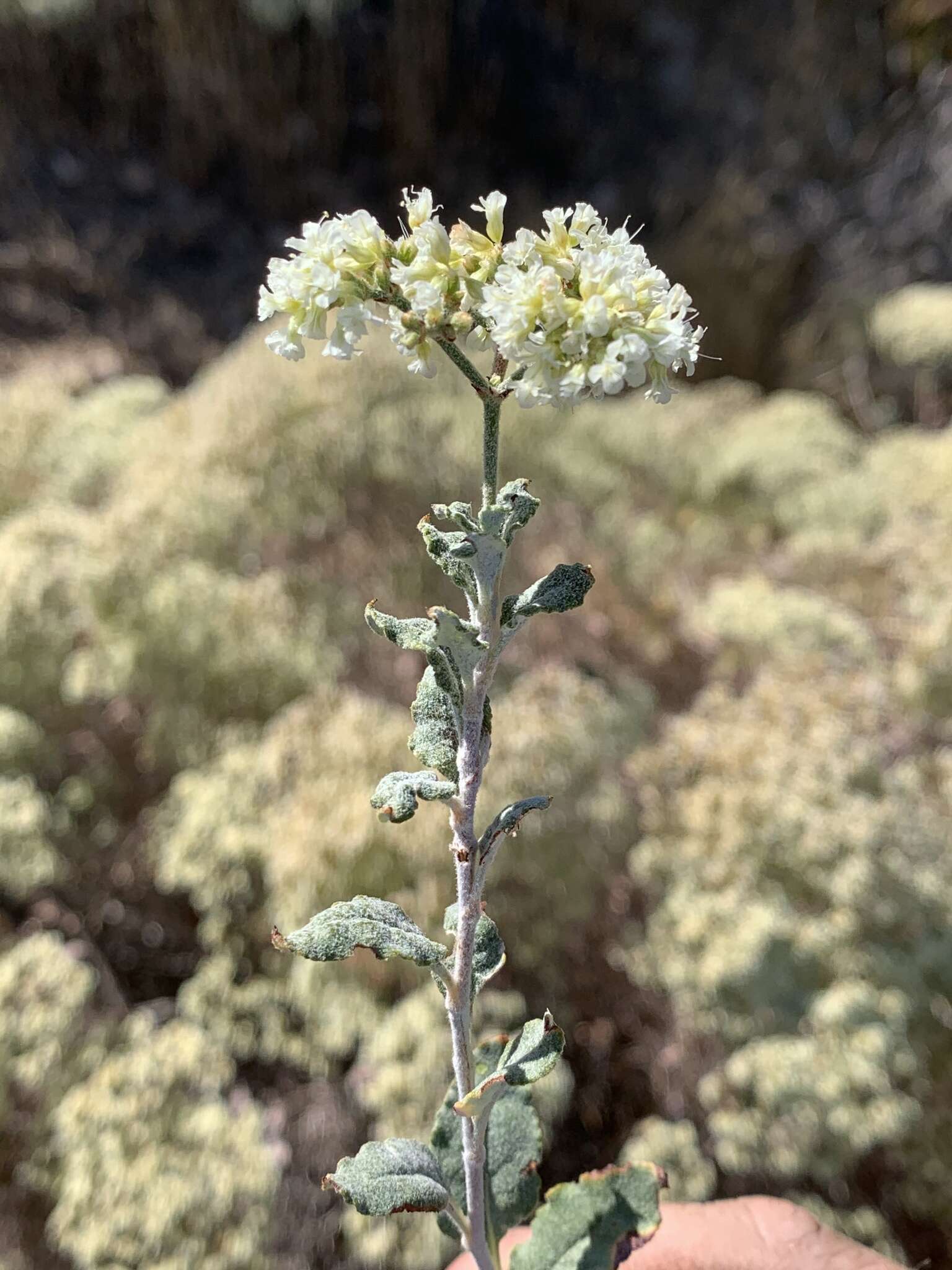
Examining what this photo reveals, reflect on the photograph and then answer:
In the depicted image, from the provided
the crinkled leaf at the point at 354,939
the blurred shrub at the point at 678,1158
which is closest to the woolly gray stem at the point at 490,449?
the crinkled leaf at the point at 354,939

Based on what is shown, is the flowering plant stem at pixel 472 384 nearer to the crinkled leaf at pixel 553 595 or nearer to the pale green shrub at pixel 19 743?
the crinkled leaf at pixel 553 595

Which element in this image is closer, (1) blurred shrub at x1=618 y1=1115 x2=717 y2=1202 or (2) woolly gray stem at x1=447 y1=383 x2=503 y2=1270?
(2) woolly gray stem at x1=447 y1=383 x2=503 y2=1270

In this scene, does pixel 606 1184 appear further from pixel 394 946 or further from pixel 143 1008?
pixel 143 1008

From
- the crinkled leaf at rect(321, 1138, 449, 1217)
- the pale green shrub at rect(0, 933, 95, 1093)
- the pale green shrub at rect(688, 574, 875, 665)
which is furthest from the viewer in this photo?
the pale green shrub at rect(688, 574, 875, 665)

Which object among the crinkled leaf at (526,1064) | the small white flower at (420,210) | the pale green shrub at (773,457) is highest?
the pale green shrub at (773,457)

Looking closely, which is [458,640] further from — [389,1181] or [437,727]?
[389,1181]

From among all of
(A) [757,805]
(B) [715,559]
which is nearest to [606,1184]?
(A) [757,805]

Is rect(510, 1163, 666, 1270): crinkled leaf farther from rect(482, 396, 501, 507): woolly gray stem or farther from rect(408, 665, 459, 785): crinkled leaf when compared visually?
rect(482, 396, 501, 507): woolly gray stem

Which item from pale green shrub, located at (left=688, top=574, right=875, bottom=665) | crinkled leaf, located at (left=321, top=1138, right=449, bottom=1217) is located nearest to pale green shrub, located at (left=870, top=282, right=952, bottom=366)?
pale green shrub, located at (left=688, top=574, right=875, bottom=665)
